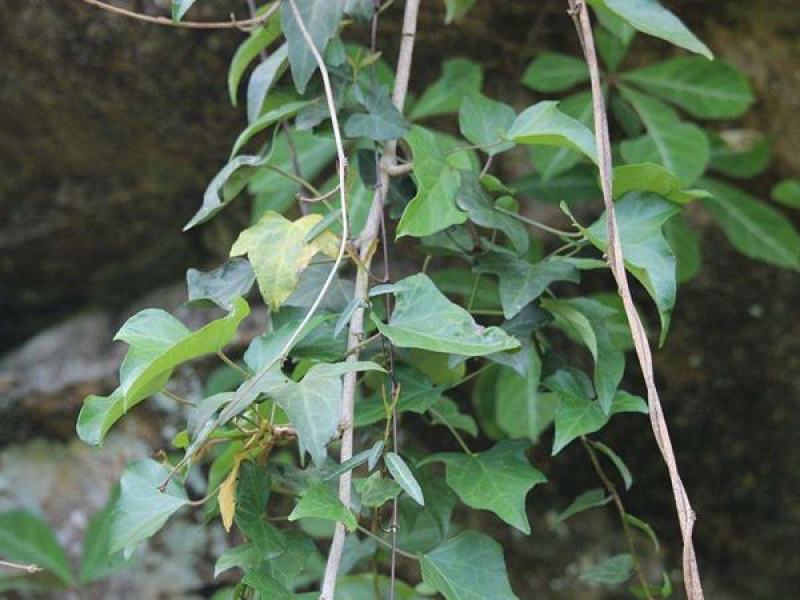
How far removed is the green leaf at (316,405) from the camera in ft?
2.08

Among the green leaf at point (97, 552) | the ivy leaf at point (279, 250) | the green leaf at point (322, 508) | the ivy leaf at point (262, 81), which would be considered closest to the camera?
the green leaf at point (322, 508)

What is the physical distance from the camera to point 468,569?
2.36 ft

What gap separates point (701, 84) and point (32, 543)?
1048 millimetres

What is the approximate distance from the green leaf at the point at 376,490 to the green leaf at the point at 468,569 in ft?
0.22

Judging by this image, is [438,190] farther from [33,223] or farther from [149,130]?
[33,223]

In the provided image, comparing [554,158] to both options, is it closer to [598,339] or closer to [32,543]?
[598,339]

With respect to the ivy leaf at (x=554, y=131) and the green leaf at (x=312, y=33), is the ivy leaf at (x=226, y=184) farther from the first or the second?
the ivy leaf at (x=554, y=131)

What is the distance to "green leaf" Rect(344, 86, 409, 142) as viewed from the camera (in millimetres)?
832

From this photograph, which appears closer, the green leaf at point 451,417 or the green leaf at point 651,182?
the green leaf at point 651,182

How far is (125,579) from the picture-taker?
1428mm

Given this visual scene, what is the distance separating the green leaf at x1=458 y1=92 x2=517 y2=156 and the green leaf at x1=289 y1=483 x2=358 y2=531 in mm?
356

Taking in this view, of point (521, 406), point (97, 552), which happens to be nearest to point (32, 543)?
point (97, 552)

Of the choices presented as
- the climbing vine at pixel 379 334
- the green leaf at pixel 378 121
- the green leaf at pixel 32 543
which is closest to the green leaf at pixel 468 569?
the climbing vine at pixel 379 334

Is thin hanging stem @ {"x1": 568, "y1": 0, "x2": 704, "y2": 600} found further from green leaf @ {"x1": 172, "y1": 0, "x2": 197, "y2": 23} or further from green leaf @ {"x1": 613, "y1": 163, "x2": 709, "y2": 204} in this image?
green leaf @ {"x1": 172, "y1": 0, "x2": 197, "y2": 23}
